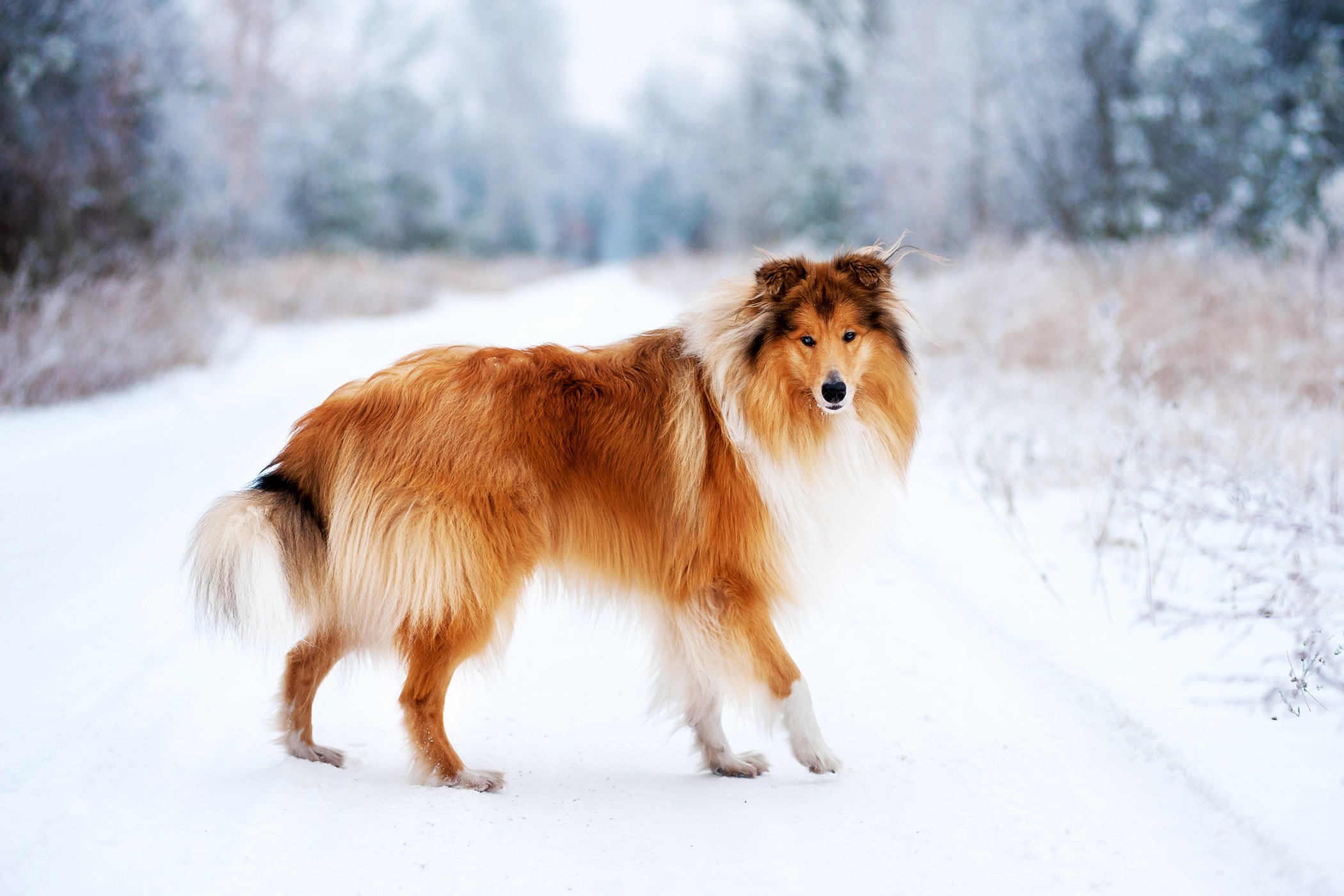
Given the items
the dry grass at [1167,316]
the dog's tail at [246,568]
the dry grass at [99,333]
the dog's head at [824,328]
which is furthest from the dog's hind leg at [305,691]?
the dry grass at [99,333]

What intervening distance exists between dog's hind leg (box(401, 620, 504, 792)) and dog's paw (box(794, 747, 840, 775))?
3.35 feet

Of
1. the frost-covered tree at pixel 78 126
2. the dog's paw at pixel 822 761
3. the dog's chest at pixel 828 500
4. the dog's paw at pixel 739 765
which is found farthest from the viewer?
the frost-covered tree at pixel 78 126

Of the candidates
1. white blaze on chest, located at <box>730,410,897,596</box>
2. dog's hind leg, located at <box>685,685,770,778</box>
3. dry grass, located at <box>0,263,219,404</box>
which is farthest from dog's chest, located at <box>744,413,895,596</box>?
dry grass, located at <box>0,263,219,404</box>

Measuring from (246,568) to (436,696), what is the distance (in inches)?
28.6

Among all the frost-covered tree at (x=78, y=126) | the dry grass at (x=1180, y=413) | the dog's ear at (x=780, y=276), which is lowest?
the dry grass at (x=1180, y=413)

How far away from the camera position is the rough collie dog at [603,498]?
10.1 ft

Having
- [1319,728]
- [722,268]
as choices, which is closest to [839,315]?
[1319,728]

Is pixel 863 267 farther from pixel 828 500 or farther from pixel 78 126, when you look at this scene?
pixel 78 126

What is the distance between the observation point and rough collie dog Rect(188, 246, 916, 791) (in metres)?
3.08

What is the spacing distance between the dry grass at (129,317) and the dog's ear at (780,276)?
24.3 ft

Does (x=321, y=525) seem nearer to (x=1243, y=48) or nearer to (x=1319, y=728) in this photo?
(x=1319, y=728)

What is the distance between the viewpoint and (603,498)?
11.1 feet

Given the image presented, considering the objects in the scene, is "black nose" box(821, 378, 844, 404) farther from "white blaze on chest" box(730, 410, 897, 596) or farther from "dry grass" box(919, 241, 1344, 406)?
"dry grass" box(919, 241, 1344, 406)

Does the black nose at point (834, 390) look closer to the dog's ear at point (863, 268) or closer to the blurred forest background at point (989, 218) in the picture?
the dog's ear at point (863, 268)
